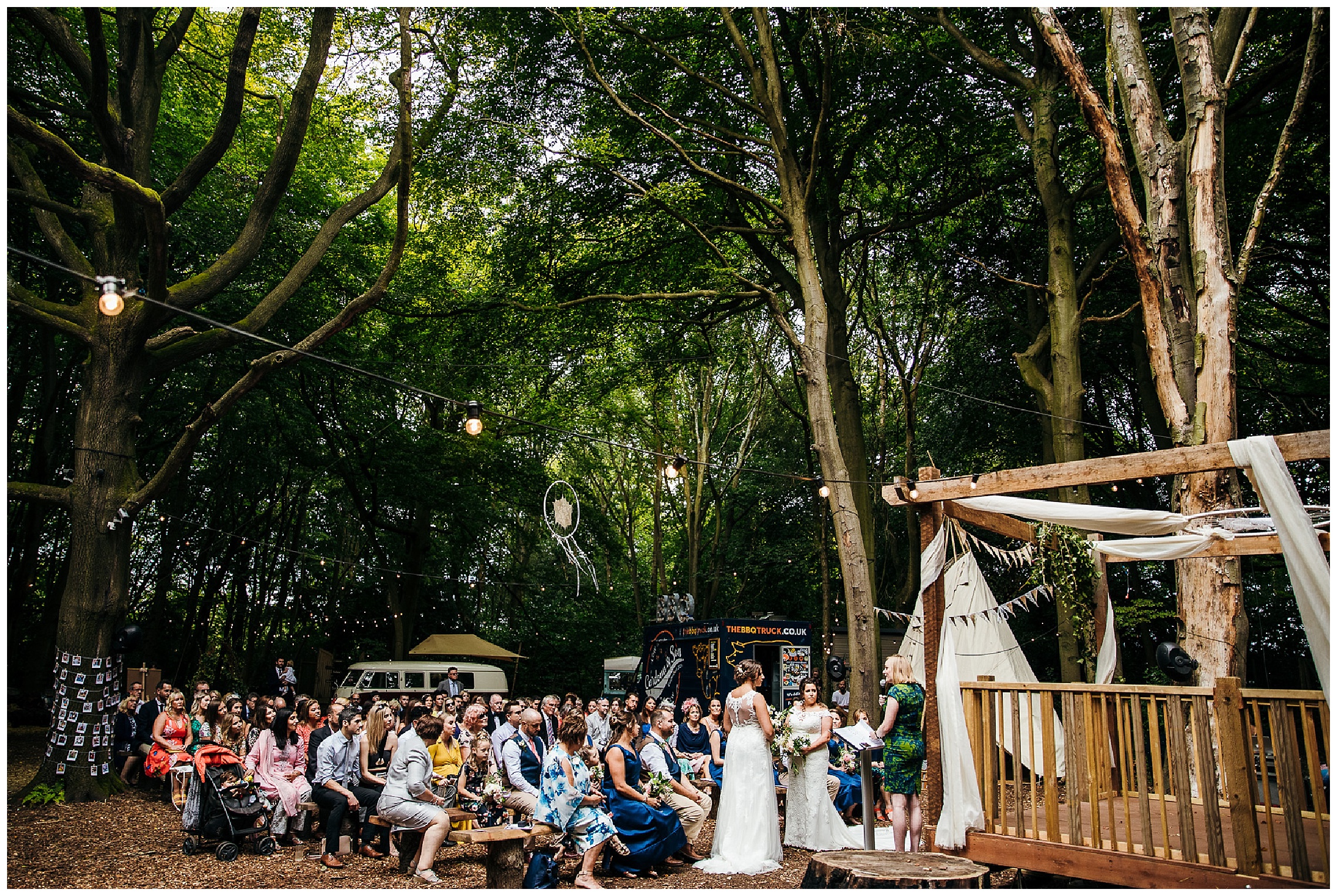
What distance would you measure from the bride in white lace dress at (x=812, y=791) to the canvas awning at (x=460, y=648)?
→ 1279 cm

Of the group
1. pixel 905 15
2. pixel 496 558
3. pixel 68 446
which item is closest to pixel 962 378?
pixel 905 15

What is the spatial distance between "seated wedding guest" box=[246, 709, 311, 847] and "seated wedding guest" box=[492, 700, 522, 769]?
171cm

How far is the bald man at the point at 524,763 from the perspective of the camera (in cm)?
762

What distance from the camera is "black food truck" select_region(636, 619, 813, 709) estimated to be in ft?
57.6

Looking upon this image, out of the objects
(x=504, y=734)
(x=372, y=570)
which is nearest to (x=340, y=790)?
(x=504, y=734)

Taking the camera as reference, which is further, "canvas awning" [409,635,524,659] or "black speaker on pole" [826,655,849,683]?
"canvas awning" [409,635,524,659]

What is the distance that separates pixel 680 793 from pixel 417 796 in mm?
2565

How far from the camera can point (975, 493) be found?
21.8 feet

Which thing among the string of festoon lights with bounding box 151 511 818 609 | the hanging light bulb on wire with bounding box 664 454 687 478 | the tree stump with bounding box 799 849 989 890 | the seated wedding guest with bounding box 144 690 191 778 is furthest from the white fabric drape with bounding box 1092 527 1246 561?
the string of festoon lights with bounding box 151 511 818 609

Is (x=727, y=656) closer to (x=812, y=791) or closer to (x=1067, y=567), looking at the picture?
(x=812, y=791)

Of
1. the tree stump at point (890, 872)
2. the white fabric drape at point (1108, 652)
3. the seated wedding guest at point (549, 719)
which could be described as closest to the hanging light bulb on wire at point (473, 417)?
→ the seated wedding guest at point (549, 719)

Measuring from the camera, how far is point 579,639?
2630cm

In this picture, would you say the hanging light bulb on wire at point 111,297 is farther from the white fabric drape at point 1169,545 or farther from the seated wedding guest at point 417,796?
the white fabric drape at point 1169,545

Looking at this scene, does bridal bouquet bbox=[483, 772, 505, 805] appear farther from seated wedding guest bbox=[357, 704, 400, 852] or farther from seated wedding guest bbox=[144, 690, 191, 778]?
seated wedding guest bbox=[144, 690, 191, 778]
